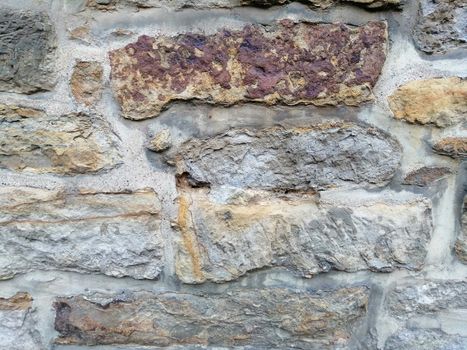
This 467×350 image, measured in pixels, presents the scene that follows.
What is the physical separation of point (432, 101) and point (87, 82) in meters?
0.54

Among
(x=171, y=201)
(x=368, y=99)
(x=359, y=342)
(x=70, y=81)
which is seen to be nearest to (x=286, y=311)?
(x=359, y=342)

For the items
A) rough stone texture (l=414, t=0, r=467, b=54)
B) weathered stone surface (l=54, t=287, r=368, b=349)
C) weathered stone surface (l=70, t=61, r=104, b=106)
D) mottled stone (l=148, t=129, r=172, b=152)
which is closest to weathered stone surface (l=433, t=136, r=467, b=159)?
rough stone texture (l=414, t=0, r=467, b=54)

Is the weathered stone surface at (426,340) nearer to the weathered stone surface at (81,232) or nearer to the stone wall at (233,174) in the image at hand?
the stone wall at (233,174)

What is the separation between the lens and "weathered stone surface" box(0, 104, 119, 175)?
0.82m

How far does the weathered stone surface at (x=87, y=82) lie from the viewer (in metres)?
0.79

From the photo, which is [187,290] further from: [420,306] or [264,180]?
[420,306]

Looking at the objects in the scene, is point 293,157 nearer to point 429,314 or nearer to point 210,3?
point 210,3

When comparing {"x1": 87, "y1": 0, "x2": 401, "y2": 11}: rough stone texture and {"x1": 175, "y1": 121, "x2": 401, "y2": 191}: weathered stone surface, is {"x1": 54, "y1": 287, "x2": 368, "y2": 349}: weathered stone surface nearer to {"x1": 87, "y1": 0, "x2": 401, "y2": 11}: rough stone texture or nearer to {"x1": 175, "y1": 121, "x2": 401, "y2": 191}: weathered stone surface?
{"x1": 175, "y1": 121, "x2": 401, "y2": 191}: weathered stone surface

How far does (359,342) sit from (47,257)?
58 centimetres

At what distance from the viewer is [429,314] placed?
0.93 metres

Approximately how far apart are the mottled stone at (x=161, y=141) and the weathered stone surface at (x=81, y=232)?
81 millimetres

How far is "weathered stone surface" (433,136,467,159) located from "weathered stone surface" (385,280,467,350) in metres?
0.24

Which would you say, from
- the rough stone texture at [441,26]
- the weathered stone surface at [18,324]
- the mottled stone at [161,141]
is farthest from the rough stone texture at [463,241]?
the weathered stone surface at [18,324]

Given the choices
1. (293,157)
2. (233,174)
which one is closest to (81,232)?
(233,174)
